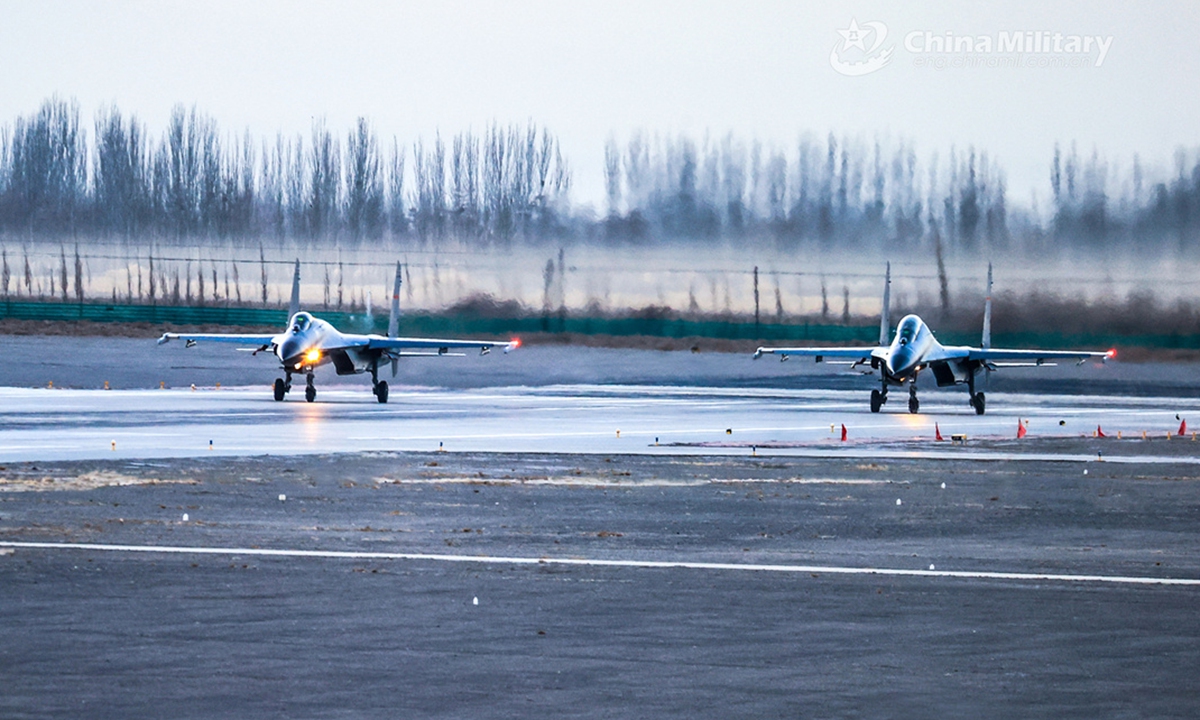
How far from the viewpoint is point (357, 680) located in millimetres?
9539

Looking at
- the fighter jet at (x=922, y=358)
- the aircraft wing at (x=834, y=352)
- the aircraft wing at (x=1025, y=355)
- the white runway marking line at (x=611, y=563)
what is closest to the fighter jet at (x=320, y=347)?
the aircraft wing at (x=834, y=352)

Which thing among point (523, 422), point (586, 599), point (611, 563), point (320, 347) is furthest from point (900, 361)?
point (586, 599)

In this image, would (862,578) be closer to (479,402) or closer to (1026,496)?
(1026,496)

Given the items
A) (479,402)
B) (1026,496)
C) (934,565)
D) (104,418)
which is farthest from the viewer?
(479,402)

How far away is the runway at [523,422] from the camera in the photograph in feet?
99.2

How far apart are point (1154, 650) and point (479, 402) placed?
41134 mm

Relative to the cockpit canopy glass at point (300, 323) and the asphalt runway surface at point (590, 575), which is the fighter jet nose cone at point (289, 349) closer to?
the cockpit canopy glass at point (300, 323)

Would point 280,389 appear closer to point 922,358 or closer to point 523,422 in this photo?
point 523,422

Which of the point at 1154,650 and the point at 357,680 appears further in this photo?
the point at 1154,650

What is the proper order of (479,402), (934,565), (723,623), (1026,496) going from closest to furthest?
1. (723,623)
2. (934,565)
3. (1026,496)
4. (479,402)

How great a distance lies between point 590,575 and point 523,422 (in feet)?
83.2

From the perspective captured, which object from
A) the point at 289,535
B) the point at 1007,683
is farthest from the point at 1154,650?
the point at 289,535

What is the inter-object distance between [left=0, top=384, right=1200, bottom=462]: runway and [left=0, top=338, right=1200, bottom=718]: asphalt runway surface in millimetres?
341

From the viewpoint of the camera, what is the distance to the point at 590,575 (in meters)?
14.1
